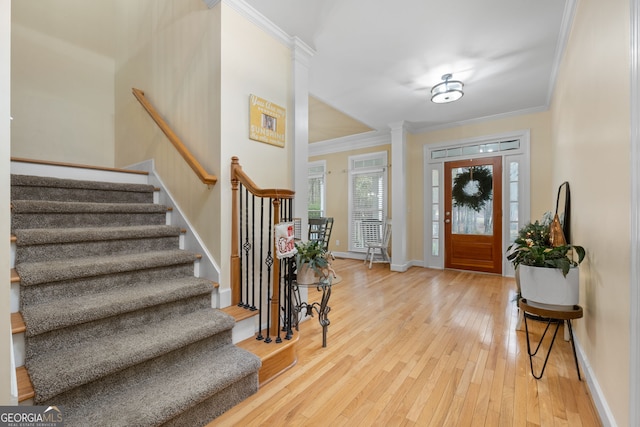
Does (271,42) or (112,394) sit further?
(271,42)

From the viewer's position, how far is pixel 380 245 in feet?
18.3

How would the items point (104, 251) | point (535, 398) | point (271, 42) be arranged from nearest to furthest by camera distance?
point (535, 398) → point (104, 251) → point (271, 42)

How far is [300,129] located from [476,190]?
3.62 metres

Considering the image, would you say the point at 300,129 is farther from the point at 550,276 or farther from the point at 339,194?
the point at 339,194

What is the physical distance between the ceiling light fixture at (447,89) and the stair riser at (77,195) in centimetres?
349

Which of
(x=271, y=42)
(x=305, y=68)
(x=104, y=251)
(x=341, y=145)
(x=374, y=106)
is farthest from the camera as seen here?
(x=341, y=145)

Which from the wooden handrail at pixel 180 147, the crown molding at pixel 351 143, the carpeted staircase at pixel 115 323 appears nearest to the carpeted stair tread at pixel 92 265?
the carpeted staircase at pixel 115 323

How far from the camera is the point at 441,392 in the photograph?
5.64 feet

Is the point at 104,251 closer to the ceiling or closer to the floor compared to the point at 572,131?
closer to the floor

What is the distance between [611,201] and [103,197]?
11.9ft

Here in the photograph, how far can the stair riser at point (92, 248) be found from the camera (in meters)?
1.71

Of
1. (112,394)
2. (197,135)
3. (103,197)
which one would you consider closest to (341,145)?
(197,135)

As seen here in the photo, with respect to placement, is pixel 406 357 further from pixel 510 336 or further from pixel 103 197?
pixel 103 197

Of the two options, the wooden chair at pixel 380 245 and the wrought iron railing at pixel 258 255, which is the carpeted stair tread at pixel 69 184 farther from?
the wooden chair at pixel 380 245
